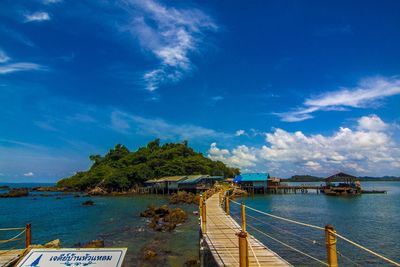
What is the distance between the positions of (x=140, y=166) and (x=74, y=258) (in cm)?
8387

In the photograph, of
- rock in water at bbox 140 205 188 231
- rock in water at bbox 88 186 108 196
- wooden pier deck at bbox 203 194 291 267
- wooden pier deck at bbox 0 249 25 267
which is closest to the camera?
wooden pier deck at bbox 203 194 291 267

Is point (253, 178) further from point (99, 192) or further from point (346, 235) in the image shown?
point (346, 235)

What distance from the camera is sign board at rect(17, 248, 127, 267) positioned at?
21.0ft

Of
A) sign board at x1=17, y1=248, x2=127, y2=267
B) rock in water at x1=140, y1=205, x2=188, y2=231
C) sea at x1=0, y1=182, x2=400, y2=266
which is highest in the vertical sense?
sign board at x1=17, y1=248, x2=127, y2=267

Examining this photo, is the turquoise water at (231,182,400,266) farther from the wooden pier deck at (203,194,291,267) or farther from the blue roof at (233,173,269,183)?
the blue roof at (233,173,269,183)

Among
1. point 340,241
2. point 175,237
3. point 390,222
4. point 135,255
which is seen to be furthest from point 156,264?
point 390,222

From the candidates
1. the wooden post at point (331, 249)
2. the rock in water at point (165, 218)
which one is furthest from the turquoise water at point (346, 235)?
the rock in water at point (165, 218)

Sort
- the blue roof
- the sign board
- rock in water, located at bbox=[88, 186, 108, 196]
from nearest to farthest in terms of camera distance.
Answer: the sign board, the blue roof, rock in water, located at bbox=[88, 186, 108, 196]

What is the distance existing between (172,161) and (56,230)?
61.3m

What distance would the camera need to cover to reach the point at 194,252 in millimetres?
18594

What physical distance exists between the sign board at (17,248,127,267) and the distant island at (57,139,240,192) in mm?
80664

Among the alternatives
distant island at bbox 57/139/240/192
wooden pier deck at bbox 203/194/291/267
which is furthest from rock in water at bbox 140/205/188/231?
distant island at bbox 57/139/240/192

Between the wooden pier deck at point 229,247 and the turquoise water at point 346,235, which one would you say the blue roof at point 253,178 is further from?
the wooden pier deck at point 229,247

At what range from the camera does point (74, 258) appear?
651cm
